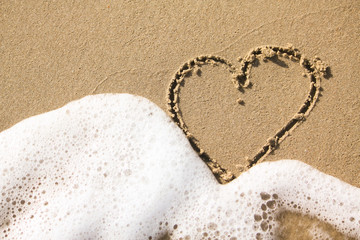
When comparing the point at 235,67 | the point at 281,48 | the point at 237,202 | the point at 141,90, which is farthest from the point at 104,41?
the point at 237,202

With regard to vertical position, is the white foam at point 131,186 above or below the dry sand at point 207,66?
below

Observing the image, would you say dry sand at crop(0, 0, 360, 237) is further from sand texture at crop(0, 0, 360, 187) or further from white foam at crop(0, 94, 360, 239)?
white foam at crop(0, 94, 360, 239)

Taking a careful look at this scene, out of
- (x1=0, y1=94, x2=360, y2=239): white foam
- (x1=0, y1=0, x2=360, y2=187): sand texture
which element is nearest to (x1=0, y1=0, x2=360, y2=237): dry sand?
(x1=0, y1=0, x2=360, y2=187): sand texture

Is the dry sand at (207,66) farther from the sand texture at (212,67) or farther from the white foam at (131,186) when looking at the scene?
the white foam at (131,186)

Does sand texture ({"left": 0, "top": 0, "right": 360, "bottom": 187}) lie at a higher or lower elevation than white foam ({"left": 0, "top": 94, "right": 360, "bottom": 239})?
higher

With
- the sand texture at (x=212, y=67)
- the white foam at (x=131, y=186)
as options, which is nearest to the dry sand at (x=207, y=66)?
the sand texture at (x=212, y=67)
